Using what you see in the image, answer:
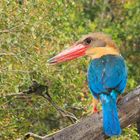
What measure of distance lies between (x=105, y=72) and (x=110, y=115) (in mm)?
473

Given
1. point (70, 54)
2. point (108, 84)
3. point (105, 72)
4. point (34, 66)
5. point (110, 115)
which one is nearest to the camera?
point (110, 115)

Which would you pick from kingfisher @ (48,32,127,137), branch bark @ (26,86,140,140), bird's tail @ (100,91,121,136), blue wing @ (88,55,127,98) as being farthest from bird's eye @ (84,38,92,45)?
branch bark @ (26,86,140,140)

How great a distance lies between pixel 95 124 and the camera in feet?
11.7

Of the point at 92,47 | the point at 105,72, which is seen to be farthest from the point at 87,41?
the point at 105,72

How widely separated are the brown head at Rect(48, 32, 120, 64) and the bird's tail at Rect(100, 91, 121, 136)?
1.88 ft

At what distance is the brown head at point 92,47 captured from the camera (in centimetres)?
429

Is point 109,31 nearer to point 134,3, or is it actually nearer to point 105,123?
point 134,3

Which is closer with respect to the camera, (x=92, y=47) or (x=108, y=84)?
(x=108, y=84)

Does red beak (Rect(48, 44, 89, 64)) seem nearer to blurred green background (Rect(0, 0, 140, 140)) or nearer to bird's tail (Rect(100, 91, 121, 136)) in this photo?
bird's tail (Rect(100, 91, 121, 136))

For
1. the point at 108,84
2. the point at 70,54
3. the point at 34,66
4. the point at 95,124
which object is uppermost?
the point at 34,66

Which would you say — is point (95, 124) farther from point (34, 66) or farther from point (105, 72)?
point (34, 66)

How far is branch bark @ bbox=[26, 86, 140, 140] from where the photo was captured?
11.5 ft

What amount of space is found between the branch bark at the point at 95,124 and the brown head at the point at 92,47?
653mm

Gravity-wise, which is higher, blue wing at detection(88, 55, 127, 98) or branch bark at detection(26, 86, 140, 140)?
blue wing at detection(88, 55, 127, 98)
